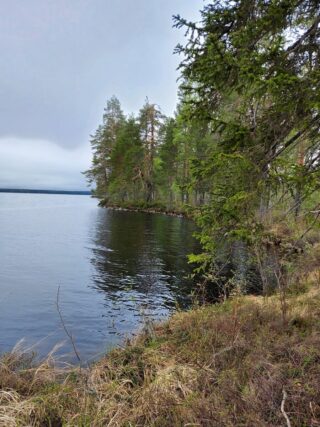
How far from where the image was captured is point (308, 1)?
559 cm

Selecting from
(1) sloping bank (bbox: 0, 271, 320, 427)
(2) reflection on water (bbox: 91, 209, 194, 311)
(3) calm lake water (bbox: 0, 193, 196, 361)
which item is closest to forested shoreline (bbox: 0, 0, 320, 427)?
(1) sloping bank (bbox: 0, 271, 320, 427)

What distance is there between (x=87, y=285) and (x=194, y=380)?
10313mm

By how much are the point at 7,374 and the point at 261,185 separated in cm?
521

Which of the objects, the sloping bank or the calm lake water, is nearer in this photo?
the sloping bank

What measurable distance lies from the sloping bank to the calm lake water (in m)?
1.12

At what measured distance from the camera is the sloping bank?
3.80m

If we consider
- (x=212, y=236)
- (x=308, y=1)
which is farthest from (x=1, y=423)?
(x=308, y=1)

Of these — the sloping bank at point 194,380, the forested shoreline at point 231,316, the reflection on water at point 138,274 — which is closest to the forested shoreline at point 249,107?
the forested shoreline at point 231,316

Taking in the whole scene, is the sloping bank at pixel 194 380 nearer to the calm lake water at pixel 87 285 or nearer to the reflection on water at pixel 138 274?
the calm lake water at pixel 87 285

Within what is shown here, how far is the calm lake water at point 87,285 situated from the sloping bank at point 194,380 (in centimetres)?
112

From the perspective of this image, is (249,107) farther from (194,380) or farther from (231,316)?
(194,380)

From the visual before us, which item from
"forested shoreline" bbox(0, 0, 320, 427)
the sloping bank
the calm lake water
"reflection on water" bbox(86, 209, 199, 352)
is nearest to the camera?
the sloping bank

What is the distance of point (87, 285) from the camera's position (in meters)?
14.9

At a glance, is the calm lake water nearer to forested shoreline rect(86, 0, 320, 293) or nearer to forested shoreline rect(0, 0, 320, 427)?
forested shoreline rect(0, 0, 320, 427)
